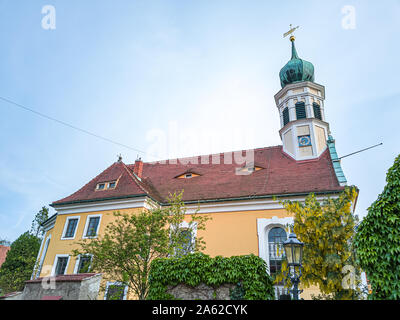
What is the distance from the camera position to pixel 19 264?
26250mm

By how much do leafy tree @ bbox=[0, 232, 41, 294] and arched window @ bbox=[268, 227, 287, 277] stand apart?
2098 centimetres

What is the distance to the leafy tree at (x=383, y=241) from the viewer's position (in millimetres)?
6449

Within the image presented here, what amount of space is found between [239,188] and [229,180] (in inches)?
59.6

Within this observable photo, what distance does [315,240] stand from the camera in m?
9.48

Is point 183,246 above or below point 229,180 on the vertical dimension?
below

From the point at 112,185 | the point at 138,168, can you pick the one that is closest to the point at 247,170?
the point at 138,168

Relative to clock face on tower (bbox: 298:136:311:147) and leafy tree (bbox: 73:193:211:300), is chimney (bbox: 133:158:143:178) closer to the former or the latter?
leafy tree (bbox: 73:193:211:300)

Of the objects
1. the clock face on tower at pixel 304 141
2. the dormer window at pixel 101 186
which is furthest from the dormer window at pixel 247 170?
the dormer window at pixel 101 186

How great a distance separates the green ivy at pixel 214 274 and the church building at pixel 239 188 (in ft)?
15.8

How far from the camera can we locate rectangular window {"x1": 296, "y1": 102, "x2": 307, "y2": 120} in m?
21.2

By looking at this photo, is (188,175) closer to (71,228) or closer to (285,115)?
(71,228)

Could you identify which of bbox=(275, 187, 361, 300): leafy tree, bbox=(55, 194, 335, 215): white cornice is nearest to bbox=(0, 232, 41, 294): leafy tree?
bbox=(55, 194, 335, 215): white cornice

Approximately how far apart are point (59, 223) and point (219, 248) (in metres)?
10.9
